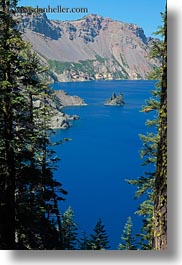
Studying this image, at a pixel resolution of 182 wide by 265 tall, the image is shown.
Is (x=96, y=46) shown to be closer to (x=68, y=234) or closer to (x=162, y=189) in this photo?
(x=68, y=234)

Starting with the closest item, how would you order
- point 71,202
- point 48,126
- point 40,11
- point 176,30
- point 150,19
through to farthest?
point 176,30 < point 40,11 < point 150,19 < point 48,126 < point 71,202

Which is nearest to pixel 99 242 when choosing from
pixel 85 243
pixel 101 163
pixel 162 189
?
pixel 85 243

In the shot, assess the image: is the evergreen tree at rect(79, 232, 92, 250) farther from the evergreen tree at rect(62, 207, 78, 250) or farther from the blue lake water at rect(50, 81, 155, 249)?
the blue lake water at rect(50, 81, 155, 249)

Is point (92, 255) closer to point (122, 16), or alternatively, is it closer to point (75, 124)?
point (122, 16)

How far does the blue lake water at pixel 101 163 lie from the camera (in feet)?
39.1

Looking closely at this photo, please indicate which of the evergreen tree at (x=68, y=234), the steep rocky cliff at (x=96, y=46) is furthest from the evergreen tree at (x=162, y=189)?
the evergreen tree at (x=68, y=234)

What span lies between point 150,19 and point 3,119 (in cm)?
169

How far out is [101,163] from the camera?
49.4ft

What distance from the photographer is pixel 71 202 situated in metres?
13.3

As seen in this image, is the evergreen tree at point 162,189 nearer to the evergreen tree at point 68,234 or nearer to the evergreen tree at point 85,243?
the evergreen tree at point 68,234

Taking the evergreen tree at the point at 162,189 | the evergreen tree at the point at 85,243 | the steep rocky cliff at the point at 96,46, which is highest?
the steep rocky cliff at the point at 96,46

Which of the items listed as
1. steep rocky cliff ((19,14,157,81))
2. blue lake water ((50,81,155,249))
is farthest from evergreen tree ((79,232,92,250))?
steep rocky cliff ((19,14,157,81))

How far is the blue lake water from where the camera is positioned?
11930 millimetres

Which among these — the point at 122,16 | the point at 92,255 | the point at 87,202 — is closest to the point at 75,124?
the point at 87,202
